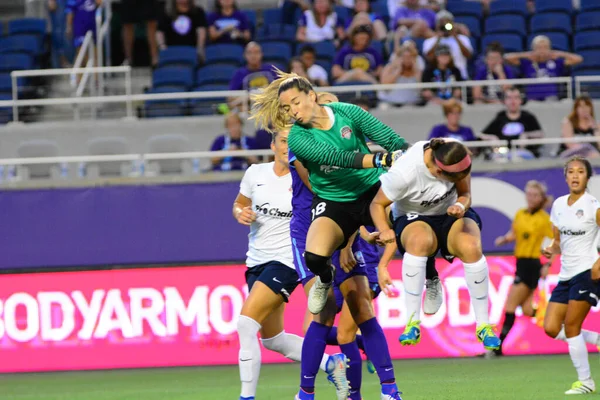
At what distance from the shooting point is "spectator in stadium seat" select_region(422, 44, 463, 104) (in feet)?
56.3

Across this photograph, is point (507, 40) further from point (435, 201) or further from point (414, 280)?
point (414, 280)

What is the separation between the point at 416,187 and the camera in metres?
8.62

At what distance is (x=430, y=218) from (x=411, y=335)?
96 centimetres

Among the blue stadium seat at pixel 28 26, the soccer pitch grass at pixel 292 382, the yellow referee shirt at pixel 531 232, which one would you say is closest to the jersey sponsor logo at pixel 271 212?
the soccer pitch grass at pixel 292 382

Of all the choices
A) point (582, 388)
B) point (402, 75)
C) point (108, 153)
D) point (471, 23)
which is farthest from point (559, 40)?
point (582, 388)

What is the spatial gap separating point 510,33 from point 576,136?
3431 mm

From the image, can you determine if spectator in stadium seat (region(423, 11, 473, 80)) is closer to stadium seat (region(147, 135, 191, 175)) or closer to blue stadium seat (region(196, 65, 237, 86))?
blue stadium seat (region(196, 65, 237, 86))

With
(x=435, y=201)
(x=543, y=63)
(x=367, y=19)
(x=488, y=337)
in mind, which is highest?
(x=367, y=19)

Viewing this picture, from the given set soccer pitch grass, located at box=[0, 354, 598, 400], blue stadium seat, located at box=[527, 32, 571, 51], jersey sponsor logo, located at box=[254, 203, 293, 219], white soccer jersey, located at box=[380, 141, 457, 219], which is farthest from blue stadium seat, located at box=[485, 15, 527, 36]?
white soccer jersey, located at box=[380, 141, 457, 219]

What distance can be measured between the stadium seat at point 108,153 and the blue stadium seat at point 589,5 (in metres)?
8.02

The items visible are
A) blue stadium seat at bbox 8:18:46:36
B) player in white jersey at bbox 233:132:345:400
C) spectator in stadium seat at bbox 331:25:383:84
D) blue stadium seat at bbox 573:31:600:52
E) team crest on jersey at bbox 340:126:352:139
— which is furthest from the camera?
blue stadium seat at bbox 8:18:46:36

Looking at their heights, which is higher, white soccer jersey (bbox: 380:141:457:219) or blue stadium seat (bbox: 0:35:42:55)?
blue stadium seat (bbox: 0:35:42:55)

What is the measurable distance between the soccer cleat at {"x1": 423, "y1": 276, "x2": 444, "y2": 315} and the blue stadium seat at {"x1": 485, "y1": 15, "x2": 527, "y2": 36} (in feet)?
34.9

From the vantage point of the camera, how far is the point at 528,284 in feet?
49.1
